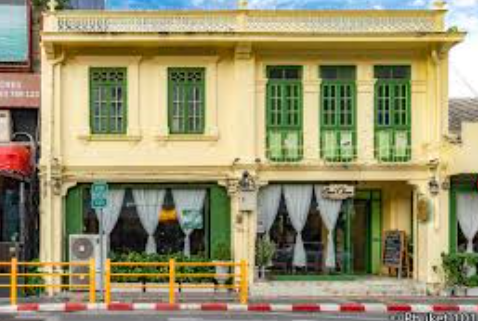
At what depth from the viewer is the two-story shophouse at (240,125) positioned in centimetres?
2564

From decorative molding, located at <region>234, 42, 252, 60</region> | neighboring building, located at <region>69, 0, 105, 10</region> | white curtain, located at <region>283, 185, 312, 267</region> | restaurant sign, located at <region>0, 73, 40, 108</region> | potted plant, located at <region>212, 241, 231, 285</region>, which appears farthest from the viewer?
neighboring building, located at <region>69, 0, 105, 10</region>

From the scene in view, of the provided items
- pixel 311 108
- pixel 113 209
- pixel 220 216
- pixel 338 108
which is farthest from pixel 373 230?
pixel 113 209

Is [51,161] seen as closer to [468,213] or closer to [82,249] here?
[82,249]

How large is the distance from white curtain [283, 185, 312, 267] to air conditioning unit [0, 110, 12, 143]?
770 cm

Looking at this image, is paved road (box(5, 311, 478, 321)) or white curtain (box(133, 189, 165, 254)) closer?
paved road (box(5, 311, 478, 321))

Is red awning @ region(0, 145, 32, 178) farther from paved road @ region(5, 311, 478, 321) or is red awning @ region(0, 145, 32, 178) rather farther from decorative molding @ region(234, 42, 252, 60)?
paved road @ region(5, 311, 478, 321)

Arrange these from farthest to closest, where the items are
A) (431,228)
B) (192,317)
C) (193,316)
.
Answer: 1. (431,228)
2. (193,316)
3. (192,317)

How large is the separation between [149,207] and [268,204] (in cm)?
316

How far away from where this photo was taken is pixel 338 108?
2614cm

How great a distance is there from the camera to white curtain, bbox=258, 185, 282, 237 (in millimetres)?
26109

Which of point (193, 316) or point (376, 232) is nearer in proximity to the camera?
point (193, 316)

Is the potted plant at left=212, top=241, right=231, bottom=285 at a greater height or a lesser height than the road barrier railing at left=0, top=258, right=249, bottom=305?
greater

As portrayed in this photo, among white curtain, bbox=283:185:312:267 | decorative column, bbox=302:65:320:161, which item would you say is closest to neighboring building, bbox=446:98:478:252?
decorative column, bbox=302:65:320:161

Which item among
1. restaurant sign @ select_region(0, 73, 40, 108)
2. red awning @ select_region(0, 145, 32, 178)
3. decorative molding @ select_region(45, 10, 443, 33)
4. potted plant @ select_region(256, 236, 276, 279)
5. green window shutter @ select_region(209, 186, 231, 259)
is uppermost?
decorative molding @ select_region(45, 10, 443, 33)
